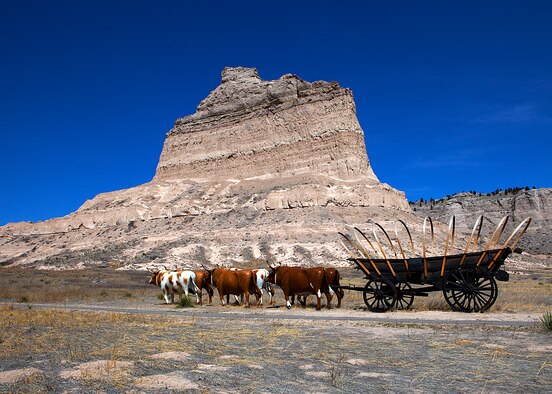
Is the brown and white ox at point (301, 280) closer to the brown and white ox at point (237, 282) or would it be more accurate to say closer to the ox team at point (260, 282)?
the ox team at point (260, 282)

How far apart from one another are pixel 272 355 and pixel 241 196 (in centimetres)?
6272

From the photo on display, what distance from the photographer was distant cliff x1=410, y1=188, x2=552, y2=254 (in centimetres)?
9131

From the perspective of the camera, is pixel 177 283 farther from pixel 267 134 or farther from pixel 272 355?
pixel 267 134

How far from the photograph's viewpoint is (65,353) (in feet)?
24.7

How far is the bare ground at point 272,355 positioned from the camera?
5.75 metres

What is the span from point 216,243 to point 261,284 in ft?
124

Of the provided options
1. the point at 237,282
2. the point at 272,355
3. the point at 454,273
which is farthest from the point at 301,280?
the point at 272,355

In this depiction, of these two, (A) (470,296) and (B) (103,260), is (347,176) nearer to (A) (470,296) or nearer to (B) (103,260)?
(B) (103,260)

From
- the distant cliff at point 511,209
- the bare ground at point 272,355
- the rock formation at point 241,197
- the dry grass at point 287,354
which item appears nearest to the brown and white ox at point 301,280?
the bare ground at point 272,355

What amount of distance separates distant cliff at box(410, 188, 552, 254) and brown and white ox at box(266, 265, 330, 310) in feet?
255

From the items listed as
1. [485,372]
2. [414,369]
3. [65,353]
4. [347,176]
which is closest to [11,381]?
[65,353]

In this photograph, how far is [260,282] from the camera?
1889cm

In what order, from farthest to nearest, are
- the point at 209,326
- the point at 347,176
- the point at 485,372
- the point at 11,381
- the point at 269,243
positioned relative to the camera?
the point at 347,176 < the point at 269,243 < the point at 209,326 < the point at 485,372 < the point at 11,381

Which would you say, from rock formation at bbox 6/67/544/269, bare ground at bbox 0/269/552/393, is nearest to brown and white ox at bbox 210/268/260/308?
bare ground at bbox 0/269/552/393
